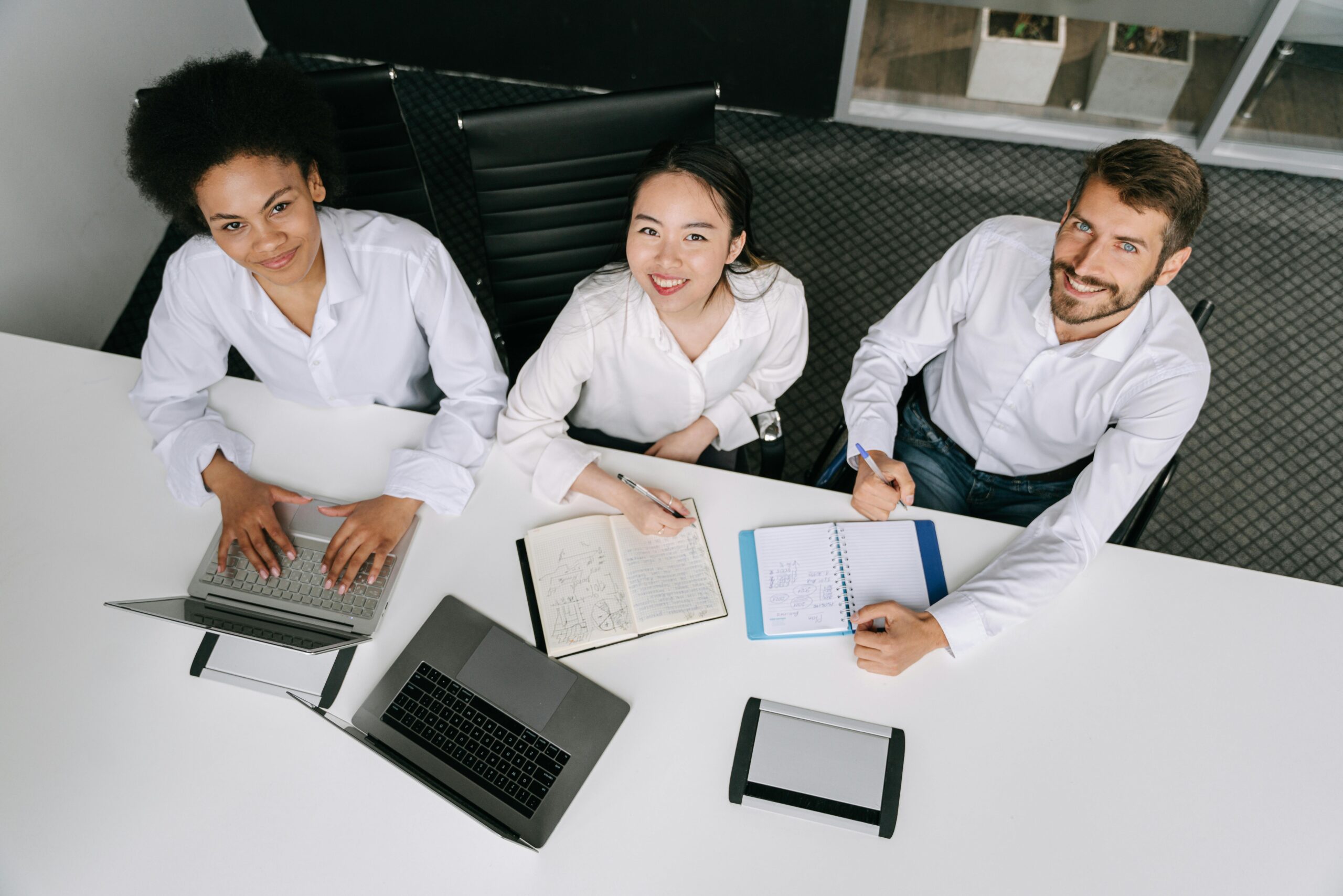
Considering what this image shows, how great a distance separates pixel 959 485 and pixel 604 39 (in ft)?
6.38

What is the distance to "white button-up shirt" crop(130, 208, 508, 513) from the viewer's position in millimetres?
1613

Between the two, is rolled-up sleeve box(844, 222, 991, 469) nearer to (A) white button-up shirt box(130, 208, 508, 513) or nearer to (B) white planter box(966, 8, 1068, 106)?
(A) white button-up shirt box(130, 208, 508, 513)

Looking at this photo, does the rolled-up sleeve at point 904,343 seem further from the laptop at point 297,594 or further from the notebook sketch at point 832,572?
the laptop at point 297,594

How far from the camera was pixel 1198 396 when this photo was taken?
5.20 ft

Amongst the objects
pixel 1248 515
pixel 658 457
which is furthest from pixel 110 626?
pixel 1248 515

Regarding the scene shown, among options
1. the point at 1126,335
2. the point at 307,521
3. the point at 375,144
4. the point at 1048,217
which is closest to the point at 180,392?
the point at 307,521

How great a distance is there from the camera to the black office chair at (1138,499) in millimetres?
1699

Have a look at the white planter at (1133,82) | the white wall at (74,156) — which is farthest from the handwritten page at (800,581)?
the white planter at (1133,82)

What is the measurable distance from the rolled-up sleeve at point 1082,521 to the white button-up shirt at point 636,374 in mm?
582

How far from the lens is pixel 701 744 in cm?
140

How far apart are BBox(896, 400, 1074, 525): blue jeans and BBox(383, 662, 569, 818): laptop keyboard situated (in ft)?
3.13

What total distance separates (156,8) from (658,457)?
7.43ft

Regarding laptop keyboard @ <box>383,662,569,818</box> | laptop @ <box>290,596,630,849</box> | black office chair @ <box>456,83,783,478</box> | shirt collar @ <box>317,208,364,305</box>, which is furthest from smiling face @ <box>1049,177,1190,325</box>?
shirt collar @ <box>317,208,364,305</box>

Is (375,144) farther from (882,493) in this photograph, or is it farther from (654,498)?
(882,493)
